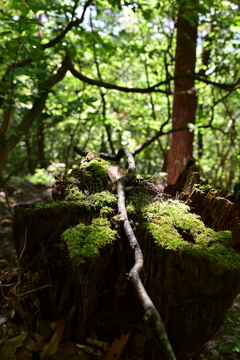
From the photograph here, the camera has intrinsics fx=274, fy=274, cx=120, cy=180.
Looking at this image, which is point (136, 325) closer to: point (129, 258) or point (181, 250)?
point (129, 258)

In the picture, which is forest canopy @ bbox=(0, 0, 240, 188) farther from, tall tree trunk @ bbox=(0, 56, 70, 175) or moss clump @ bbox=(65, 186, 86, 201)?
moss clump @ bbox=(65, 186, 86, 201)

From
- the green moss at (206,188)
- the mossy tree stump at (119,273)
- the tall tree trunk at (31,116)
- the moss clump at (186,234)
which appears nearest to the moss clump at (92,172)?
the mossy tree stump at (119,273)

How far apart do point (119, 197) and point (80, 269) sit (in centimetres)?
79

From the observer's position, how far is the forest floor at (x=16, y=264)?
149 inches

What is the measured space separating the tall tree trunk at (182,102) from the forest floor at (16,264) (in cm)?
334

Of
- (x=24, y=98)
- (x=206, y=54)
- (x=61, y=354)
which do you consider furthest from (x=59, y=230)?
(x=206, y=54)

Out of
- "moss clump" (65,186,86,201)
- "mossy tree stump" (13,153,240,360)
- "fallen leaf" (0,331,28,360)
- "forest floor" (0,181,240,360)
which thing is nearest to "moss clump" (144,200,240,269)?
"mossy tree stump" (13,153,240,360)

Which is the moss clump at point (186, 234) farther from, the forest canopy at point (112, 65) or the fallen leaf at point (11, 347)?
the forest canopy at point (112, 65)

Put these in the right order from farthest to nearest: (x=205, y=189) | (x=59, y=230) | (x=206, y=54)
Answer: (x=206, y=54) → (x=205, y=189) → (x=59, y=230)

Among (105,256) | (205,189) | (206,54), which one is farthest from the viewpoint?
(206,54)

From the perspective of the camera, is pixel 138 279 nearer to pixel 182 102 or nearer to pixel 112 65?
pixel 182 102

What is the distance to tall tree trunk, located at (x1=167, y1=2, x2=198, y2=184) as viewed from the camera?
22.1ft

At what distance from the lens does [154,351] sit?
168 cm

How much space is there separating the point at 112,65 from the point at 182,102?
297 centimetres
